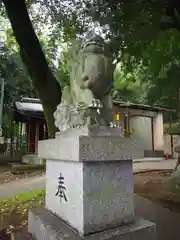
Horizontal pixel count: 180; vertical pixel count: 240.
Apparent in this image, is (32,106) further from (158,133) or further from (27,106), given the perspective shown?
(158,133)

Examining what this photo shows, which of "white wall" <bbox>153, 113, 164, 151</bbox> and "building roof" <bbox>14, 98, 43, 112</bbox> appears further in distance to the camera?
"white wall" <bbox>153, 113, 164, 151</bbox>

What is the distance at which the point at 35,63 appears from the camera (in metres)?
5.22

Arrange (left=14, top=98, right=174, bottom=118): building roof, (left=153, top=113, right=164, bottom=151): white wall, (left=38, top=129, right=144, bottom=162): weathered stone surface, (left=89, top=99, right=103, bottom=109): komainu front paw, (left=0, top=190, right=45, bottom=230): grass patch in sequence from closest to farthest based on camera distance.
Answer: (left=38, top=129, right=144, bottom=162): weathered stone surface, (left=89, top=99, right=103, bottom=109): komainu front paw, (left=0, top=190, right=45, bottom=230): grass patch, (left=14, top=98, right=174, bottom=118): building roof, (left=153, top=113, right=164, bottom=151): white wall

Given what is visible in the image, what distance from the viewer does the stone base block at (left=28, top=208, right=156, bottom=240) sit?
205cm

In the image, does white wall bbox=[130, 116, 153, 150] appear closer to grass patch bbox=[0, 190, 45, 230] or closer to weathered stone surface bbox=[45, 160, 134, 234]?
grass patch bbox=[0, 190, 45, 230]

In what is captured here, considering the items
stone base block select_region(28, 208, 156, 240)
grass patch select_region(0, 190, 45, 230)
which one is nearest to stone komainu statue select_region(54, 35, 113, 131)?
stone base block select_region(28, 208, 156, 240)

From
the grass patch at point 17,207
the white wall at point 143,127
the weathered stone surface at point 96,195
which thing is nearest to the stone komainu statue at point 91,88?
the weathered stone surface at point 96,195

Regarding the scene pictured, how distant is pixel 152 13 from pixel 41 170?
302 inches

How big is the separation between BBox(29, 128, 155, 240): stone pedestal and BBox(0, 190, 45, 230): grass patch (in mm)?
1934

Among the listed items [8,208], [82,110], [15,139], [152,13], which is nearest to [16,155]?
[15,139]

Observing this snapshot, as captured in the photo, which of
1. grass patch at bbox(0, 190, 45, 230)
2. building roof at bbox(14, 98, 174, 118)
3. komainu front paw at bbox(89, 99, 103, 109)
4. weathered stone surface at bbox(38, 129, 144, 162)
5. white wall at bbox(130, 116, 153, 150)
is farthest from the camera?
white wall at bbox(130, 116, 153, 150)

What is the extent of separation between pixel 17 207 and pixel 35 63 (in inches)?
126

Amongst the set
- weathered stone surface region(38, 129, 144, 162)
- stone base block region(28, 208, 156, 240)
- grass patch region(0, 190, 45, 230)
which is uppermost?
weathered stone surface region(38, 129, 144, 162)

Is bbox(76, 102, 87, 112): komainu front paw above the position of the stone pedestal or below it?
above
